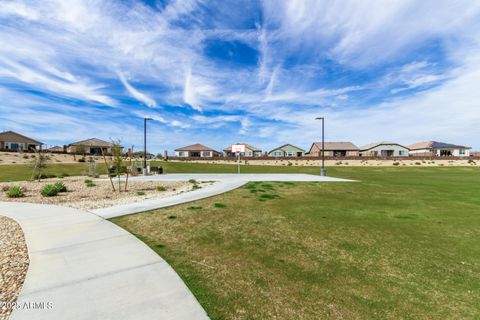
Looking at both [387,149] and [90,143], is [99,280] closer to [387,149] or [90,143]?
[90,143]

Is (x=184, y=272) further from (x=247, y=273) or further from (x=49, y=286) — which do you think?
(x=49, y=286)

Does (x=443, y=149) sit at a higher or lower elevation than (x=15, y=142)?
lower

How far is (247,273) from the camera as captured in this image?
14.2 ft

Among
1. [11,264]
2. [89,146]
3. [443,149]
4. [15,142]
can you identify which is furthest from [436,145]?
[15,142]

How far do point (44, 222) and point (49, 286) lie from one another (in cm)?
473

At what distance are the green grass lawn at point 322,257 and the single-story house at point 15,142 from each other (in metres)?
72.5

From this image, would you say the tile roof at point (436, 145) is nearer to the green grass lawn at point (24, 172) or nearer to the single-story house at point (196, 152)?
the single-story house at point (196, 152)

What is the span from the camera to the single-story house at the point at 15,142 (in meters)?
58.7

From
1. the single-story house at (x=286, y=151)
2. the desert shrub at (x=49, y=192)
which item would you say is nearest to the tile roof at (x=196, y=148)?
the single-story house at (x=286, y=151)

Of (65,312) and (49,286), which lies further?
(49,286)

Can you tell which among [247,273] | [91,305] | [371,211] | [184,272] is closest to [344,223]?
[371,211]

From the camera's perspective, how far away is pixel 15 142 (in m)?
60.9

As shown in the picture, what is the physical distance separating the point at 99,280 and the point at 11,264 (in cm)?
232

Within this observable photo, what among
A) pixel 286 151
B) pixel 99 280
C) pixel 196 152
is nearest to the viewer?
pixel 99 280
